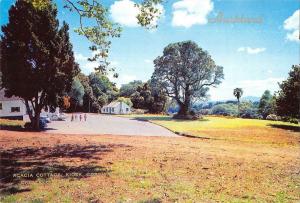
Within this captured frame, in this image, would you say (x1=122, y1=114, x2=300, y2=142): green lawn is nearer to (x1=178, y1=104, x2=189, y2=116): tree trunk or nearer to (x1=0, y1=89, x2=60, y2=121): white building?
(x1=178, y1=104, x2=189, y2=116): tree trunk

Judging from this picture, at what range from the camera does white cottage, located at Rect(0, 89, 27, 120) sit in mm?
58938

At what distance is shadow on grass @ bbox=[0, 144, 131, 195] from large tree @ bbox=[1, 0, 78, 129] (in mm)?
18814

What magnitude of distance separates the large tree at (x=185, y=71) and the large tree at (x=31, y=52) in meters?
43.3

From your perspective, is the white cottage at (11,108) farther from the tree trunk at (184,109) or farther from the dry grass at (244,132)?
the tree trunk at (184,109)

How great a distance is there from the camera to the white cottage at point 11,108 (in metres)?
58.9

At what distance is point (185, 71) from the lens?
7494cm

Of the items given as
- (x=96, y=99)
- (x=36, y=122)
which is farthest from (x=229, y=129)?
(x=96, y=99)

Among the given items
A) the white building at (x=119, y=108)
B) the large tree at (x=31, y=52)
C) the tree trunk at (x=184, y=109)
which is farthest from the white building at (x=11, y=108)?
the white building at (x=119, y=108)

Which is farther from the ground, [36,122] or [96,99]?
[96,99]

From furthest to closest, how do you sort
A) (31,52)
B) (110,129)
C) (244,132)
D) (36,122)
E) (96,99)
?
(96,99) → (110,129) → (244,132) → (36,122) → (31,52)

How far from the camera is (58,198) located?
8.20 meters

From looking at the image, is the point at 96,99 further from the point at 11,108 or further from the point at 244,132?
the point at 244,132

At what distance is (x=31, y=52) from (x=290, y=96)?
42.3m

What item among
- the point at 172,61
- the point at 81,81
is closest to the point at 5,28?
the point at 172,61
